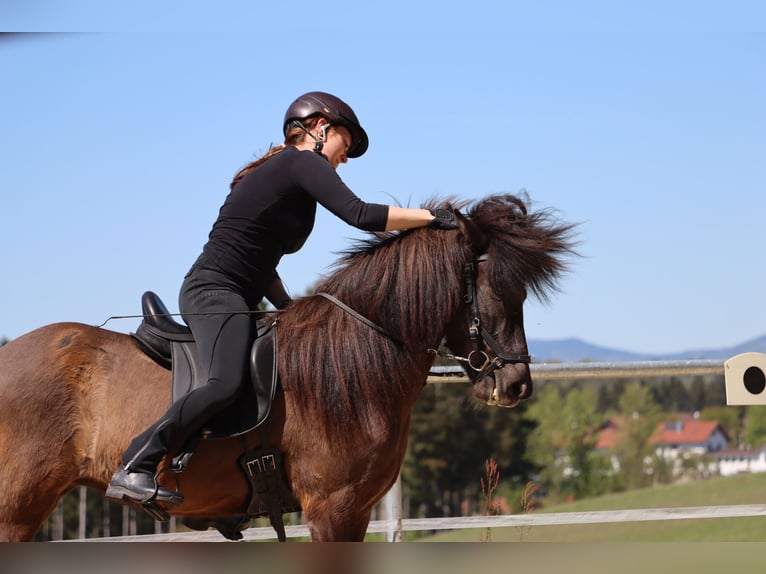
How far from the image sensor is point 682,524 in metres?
19.2

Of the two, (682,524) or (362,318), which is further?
(682,524)

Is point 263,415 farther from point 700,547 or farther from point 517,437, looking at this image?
point 517,437

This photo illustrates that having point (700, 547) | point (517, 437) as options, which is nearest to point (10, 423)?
point (700, 547)

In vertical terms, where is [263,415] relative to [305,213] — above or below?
below

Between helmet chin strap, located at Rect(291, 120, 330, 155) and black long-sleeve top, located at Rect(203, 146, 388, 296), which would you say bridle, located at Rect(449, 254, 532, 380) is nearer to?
black long-sleeve top, located at Rect(203, 146, 388, 296)

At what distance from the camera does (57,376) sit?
170 inches

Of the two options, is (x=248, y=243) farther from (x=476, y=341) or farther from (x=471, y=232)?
(x=476, y=341)

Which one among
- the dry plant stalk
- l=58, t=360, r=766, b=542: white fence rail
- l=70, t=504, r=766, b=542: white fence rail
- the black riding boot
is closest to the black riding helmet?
the black riding boot

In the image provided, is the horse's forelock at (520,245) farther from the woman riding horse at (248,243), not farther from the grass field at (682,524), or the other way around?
the grass field at (682,524)

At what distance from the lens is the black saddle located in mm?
4180

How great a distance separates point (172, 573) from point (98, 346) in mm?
2975

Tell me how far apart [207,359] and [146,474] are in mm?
578

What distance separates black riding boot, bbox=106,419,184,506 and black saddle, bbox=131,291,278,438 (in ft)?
0.67

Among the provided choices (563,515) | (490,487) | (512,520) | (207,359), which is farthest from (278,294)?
(563,515)
